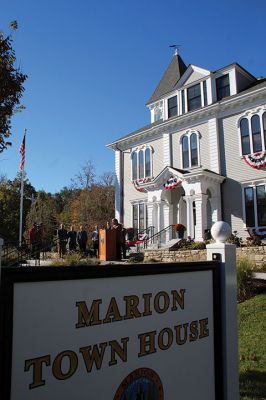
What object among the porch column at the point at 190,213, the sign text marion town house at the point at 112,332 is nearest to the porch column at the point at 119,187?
the porch column at the point at 190,213

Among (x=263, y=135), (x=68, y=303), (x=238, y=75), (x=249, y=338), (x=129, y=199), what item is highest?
(x=238, y=75)

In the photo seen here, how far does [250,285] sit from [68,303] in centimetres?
842

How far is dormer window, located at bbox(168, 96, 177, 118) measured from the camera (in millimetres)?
24562

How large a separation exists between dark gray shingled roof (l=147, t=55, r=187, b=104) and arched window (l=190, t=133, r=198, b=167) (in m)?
5.55

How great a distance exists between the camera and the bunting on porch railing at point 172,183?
21.6m

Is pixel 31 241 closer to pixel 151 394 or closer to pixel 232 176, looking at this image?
pixel 232 176

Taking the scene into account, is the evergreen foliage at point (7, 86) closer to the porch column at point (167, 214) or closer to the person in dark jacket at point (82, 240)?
the person in dark jacket at point (82, 240)

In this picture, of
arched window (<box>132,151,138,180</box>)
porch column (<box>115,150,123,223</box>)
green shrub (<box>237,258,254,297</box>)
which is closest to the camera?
green shrub (<box>237,258,254,297</box>)

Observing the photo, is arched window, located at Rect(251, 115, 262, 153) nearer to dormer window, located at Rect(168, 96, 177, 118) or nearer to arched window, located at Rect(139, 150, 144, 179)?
dormer window, located at Rect(168, 96, 177, 118)

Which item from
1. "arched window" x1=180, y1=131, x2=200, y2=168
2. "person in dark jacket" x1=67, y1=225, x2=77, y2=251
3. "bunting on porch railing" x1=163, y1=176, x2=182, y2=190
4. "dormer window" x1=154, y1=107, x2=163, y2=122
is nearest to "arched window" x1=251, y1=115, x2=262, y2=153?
"arched window" x1=180, y1=131, x2=200, y2=168

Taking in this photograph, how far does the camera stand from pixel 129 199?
86.4 ft

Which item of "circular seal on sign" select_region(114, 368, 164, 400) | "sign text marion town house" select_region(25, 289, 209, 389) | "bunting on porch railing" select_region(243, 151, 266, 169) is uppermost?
"bunting on porch railing" select_region(243, 151, 266, 169)

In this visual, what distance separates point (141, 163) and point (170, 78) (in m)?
7.13

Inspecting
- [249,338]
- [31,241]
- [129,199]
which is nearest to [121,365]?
[249,338]
